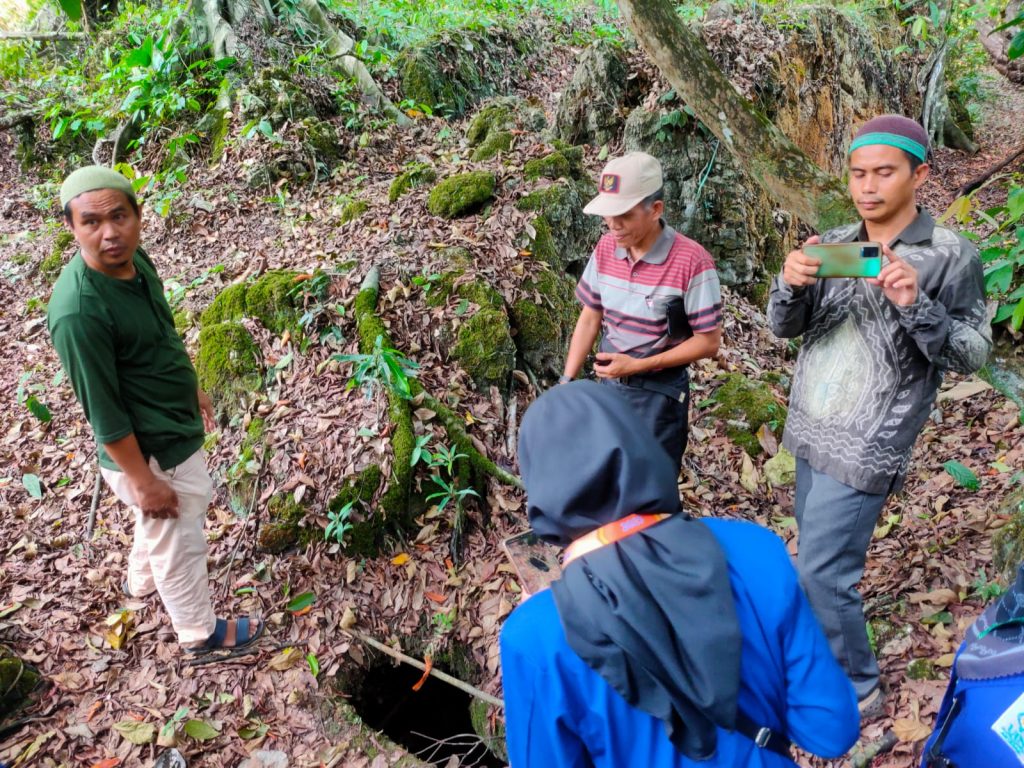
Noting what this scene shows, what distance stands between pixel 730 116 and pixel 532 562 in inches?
151

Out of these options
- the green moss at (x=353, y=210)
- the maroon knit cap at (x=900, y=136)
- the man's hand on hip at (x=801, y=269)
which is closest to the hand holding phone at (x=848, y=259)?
the man's hand on hip at (x=801, y=269)

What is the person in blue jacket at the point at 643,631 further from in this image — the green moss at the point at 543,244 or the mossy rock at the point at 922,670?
the green moss at the point at 543,244

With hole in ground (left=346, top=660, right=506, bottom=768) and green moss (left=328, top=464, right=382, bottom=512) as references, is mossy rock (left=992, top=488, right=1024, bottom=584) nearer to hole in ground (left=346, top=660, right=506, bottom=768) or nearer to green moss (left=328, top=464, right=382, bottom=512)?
hole in ground (left=346, top=660, right=506, bottom=768)

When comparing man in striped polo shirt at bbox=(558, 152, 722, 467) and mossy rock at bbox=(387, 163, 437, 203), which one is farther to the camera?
mossy rock at bbox=(387, 163, 437, 203)

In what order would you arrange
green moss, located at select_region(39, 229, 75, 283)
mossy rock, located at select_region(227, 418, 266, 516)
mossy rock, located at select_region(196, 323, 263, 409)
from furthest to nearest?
green moss, located at select_region(39, 229, 75, 283) < mossy rock, located at select_region(196, 323, 263, 409) < mossy rock, located at select_region(227, 418, 266, 516)

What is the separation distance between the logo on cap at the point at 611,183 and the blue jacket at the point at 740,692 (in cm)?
206

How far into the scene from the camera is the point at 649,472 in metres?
1.43

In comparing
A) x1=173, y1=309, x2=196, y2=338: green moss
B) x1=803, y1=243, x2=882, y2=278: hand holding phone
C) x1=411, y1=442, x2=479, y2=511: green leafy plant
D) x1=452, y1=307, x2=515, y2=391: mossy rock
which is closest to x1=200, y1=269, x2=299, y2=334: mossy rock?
x1=173, y1=309, x2=196, y2=338: green moss

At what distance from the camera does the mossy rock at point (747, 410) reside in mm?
5320

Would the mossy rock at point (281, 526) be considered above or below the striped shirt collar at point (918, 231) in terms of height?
below

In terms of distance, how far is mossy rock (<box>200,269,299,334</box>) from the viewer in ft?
16.7

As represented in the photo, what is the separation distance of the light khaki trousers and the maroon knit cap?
345 cm

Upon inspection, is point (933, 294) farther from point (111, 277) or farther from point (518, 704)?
point (111, 277)

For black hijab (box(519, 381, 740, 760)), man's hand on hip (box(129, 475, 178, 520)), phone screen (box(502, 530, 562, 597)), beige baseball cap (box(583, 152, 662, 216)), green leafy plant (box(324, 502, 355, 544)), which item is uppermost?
beige baseball cap (box(583, 152, 662, 216))
